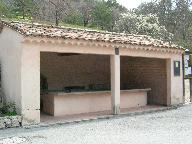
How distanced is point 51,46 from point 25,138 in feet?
11.1

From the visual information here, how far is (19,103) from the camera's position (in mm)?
10156

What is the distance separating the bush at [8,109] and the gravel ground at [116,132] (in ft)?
2.61

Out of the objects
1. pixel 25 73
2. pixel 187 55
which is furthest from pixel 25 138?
pixel 187 55

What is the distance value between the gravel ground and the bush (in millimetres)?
794

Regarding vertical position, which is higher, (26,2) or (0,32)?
(26,2)

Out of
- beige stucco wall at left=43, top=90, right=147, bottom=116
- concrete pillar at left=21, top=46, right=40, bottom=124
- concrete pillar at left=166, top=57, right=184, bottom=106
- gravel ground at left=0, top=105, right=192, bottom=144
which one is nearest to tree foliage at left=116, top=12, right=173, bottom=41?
concrete pillar at left=166, top=57, right=184, bottom=106

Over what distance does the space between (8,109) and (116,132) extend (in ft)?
11.9

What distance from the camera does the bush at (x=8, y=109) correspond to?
10236 mm

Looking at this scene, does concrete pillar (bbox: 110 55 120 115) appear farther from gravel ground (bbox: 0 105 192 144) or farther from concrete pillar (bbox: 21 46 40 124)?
concrete pillar (bbox: 21 46 40 124)

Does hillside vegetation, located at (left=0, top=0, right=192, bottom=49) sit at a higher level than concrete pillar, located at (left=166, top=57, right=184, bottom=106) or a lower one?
higher

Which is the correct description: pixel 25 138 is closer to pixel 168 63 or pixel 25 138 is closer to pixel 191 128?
pixel 191 128

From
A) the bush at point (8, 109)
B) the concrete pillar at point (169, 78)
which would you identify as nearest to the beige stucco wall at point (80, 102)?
the concrete pillar at point (169, 78)

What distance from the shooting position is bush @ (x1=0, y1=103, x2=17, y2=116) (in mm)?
10236

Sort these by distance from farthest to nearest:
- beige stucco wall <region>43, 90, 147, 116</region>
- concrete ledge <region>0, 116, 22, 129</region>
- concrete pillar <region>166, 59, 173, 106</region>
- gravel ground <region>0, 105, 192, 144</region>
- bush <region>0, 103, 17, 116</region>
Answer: concrete pillar <region>166, 59, 173, 106</region> < beige stucco wall <region>43, 90, 147, 116</region> < bush <region>0, 103, 17, 116</region> < concrete ledge <region>0, 116, 22, 129</region> < gravel ground <region>0, 105, 192, 144</region>
